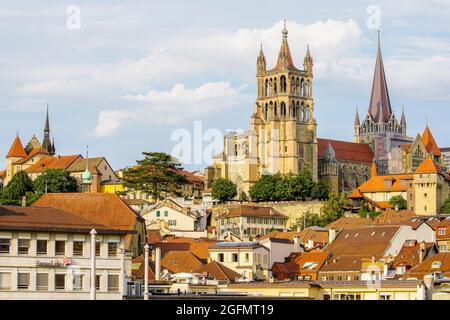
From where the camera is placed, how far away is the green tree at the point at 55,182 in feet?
531

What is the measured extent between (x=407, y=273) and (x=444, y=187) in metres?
100

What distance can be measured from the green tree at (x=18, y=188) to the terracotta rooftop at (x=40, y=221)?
101751mm

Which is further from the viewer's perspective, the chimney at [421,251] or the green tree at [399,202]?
the green tree at [399,202]

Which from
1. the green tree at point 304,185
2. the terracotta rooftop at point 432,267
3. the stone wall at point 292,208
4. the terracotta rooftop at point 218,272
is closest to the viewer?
the terracotta rooftop at point 432,267

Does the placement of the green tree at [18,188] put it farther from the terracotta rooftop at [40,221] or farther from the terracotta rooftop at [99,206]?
the terracotta rooftop at [40,221]

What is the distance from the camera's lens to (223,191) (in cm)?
17788

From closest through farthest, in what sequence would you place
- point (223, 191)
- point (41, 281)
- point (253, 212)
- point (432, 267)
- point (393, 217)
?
point (41, 281)
point (432, 267)
point (393, 217)
point (253, 212)
point (223, 191)

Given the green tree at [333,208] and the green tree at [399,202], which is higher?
the green tree at [399,202]

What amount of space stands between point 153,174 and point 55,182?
1284cm

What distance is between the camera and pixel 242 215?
489ft

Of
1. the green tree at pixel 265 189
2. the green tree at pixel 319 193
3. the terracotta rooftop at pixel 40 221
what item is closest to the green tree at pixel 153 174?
the green tree at pixel 265 189

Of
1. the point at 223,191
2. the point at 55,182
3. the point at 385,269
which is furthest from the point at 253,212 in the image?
the point at 385,269

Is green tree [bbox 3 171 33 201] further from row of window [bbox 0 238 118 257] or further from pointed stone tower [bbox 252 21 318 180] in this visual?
row of window [bbox 0 238 118 257]

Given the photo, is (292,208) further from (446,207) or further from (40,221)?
(40,221)
